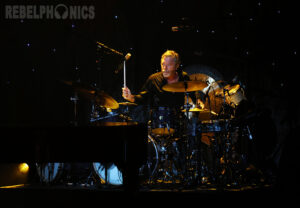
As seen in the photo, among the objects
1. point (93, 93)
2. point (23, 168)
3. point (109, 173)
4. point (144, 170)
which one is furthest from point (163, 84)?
point (23, 168)

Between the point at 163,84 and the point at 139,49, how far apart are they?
0.93 m

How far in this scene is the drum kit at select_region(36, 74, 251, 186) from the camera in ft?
14.4

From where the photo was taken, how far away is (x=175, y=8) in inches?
239

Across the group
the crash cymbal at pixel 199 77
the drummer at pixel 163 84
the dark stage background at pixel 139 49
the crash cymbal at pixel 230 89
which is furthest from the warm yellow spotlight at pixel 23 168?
the crash cymbal at pixel 230 89

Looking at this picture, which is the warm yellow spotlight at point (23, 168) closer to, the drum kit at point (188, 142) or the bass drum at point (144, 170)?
the drum kit at point (188, 142)

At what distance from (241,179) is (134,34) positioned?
10.7 ft

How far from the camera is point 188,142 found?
4.45m

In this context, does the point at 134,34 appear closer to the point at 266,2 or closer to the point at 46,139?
the point at 266,2

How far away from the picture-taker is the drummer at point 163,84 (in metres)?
5.48

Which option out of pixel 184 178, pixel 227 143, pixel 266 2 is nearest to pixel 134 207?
pixel 184 178

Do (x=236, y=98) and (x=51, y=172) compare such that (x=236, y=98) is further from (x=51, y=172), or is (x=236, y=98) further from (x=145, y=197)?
(x=51, y=172)

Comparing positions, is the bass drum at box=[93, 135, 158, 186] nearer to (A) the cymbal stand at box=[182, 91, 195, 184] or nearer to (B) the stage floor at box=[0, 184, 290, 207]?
(A) the cymbal stand at box=[182, 91, 195, 184]

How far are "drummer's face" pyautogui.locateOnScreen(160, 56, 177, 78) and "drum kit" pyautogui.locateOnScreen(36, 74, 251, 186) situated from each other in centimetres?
87

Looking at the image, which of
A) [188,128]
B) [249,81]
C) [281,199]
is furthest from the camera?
[249,81]
